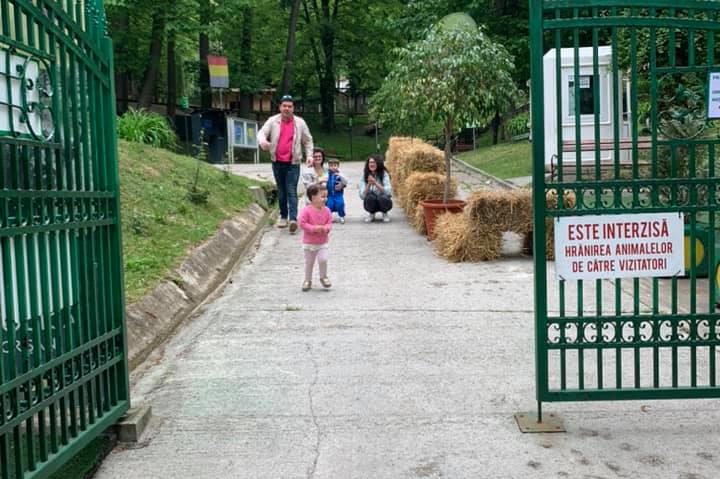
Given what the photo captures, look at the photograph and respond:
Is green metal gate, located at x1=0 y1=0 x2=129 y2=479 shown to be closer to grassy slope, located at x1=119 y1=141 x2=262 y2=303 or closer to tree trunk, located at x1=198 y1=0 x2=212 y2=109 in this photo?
grassy slope, located at x1=119 y1=141 x2=262 y2=303

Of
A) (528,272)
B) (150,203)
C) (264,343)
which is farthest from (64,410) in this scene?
(150,203)

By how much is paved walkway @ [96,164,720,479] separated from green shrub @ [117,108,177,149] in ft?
34.3

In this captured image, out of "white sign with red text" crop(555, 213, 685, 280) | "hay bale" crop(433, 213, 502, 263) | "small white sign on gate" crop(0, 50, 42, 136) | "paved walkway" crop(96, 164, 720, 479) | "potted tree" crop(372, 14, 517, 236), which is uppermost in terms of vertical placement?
"potted tree" crop(372, 14, 517, 236)

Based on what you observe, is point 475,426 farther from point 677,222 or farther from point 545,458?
point 677,222

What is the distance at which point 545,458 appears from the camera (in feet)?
14.3

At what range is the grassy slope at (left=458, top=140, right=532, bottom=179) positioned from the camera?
22266 millimetres

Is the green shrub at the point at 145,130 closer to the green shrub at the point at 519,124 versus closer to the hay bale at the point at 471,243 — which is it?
the hay bale at the point at 471,243

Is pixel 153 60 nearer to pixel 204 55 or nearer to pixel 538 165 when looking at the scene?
pixel 204 55

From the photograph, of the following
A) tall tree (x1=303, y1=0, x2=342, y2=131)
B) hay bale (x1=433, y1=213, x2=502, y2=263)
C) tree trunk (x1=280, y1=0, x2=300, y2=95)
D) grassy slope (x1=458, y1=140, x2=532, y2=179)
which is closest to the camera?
hay bale (x1=433, y1=213, x2=502, y2=263)

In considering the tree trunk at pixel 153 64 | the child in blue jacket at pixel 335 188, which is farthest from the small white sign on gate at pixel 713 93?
the tree trunk at pixel 153 64

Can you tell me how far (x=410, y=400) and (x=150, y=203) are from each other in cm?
690

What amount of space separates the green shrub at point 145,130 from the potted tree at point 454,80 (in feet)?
26.1

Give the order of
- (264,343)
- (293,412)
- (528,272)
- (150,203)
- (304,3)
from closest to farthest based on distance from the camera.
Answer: (293,412) → (264,343) → (528,272) → (150,203) → (304,3)

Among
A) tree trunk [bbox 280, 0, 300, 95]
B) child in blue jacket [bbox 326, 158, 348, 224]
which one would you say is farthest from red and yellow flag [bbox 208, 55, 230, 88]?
child in blue jacket [bbox 326, 158, 348, 224]
